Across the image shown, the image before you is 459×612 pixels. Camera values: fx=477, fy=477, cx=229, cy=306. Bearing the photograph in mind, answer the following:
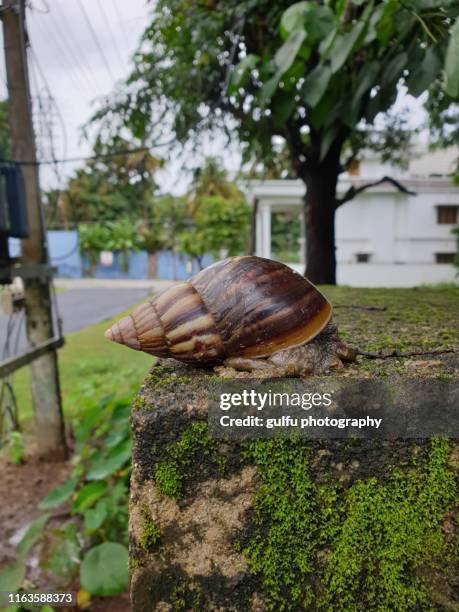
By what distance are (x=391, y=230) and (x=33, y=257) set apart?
37.1ft

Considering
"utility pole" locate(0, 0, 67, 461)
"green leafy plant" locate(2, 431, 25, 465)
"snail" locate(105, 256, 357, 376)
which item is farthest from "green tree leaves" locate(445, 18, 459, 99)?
"green leafy plant" locate(2, 431, 25, 465)

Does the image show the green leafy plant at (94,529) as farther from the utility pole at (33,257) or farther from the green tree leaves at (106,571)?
the utility pole at (33,257)

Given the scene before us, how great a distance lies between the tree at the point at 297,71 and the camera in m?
1.38

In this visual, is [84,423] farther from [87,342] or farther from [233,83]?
[87,342]

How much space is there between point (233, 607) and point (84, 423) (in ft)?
6.55

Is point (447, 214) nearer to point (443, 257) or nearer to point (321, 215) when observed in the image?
point (443, 257)

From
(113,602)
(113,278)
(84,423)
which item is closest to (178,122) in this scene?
(84,423)

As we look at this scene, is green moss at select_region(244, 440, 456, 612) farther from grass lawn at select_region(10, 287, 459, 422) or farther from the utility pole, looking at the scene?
the utility pole

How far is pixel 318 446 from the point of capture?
0.88 metres

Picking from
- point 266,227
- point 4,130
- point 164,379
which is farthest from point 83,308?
point 164,379

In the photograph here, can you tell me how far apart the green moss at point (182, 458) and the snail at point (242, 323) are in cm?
16

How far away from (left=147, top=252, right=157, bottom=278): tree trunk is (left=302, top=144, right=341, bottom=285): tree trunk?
2247cm

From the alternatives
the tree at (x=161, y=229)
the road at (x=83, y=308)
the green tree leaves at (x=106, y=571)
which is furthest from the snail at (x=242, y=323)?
the tree at (x=161, y=229)

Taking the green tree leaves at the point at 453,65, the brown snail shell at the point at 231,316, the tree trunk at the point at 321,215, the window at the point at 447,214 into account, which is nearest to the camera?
the brown snail shell at the point at 231,316
